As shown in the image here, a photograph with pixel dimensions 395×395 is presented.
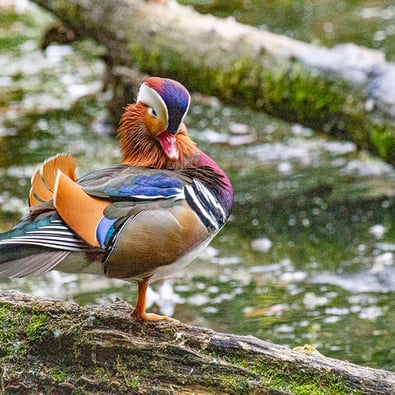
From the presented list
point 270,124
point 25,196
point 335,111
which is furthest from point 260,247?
point 270,124

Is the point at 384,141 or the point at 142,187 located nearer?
the point at 142,187

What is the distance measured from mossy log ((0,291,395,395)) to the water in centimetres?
148

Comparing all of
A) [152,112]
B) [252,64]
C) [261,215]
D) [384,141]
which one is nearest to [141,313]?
[152,112]

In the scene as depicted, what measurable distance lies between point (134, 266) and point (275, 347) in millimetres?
517

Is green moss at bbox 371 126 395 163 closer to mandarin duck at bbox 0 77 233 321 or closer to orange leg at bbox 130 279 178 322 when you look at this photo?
mandarin duck at bbox 0 77 233 321

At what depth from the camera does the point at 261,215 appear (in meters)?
6.51

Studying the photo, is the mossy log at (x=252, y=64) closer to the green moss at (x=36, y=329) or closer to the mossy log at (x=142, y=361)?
the mossy log at (x=142, y=361)

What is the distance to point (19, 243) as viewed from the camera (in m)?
3.02

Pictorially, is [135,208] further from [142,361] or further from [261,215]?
[261,215]

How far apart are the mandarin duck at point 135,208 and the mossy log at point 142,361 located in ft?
0.49

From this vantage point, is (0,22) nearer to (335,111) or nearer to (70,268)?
(335,111)

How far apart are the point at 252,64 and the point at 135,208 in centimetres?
358

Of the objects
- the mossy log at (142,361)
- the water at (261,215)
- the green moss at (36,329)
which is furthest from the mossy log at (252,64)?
the green moss at (36,329)

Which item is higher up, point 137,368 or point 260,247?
point 137,368
